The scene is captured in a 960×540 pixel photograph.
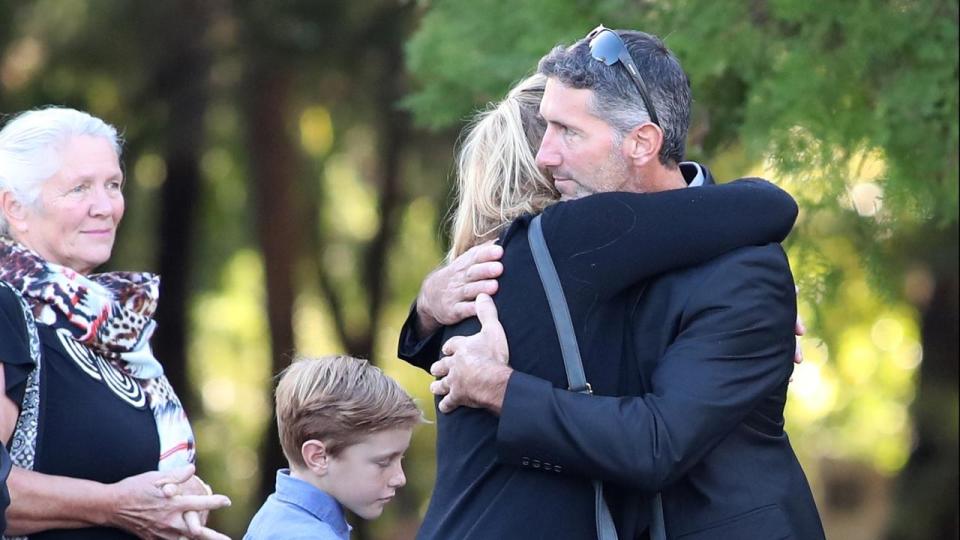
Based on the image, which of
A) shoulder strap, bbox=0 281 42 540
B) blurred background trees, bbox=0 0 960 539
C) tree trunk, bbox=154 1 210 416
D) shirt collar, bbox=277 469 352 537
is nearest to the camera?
shoulder strap, bbox=0 281 42 540

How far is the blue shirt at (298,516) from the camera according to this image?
305cm

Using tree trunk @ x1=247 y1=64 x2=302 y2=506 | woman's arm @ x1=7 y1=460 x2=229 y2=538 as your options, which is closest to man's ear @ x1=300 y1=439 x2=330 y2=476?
woman's arm @ x1=7 y1=460 x2=229 y2=538

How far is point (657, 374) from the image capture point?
8.20 feet

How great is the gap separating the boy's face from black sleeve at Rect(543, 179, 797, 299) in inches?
35.1

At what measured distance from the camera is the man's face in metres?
2.63

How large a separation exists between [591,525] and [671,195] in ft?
2.15

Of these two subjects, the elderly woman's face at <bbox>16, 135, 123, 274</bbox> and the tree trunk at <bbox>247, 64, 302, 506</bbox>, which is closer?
the elderly woman's face at <bbox>16, 135, 123, 274</bbox>

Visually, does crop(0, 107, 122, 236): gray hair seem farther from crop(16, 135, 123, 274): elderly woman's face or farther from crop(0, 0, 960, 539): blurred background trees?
crop(0, 0, 960, 539): blurred background trees

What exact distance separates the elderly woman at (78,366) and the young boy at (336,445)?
0.20m

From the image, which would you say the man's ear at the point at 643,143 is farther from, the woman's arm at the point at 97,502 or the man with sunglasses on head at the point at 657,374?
the woman's arm at the point at 97,502

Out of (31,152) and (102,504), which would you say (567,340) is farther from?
(31,152)

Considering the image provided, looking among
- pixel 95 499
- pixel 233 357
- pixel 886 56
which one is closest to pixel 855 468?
pixel 233 357

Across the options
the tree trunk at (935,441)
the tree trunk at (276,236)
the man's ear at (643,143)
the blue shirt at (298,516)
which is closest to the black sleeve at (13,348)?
the blue shirt at (298,516)

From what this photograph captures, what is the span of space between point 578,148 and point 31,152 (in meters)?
1.39
